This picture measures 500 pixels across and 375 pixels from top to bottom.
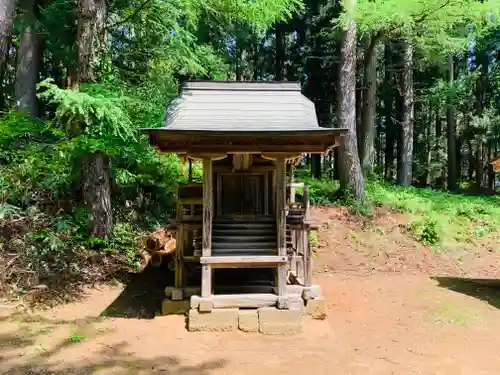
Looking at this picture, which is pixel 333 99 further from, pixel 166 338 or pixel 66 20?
pixel 166 338

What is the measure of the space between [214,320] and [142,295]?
2.37 m

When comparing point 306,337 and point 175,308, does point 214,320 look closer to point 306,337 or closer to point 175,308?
point 175,308

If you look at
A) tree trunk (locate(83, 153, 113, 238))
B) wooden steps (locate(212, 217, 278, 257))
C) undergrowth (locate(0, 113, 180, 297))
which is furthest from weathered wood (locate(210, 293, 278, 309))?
tree trunk (locate(83, 153, 113, 238))

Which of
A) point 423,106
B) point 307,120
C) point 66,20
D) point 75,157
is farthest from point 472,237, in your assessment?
point 423,106

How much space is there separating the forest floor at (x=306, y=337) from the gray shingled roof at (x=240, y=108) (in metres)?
3.20

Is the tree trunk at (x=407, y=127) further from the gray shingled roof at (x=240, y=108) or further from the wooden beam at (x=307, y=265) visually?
the wooden beam at (x=307, y=265)

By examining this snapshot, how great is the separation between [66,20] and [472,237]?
1240 cm

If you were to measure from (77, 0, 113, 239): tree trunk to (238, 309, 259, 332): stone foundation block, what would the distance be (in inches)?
171

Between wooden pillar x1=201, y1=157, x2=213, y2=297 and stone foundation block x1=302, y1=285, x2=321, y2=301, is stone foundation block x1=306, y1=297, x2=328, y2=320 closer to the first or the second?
stone foundation block x1=302, y1=285, x2=321, y2=301

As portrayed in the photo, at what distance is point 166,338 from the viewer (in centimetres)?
648

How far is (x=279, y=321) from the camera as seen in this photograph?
6984 millimetres

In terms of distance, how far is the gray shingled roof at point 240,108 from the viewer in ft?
22.8

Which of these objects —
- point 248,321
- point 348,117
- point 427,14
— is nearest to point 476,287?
point 248,321

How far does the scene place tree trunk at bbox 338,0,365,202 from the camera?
43.6 ft
